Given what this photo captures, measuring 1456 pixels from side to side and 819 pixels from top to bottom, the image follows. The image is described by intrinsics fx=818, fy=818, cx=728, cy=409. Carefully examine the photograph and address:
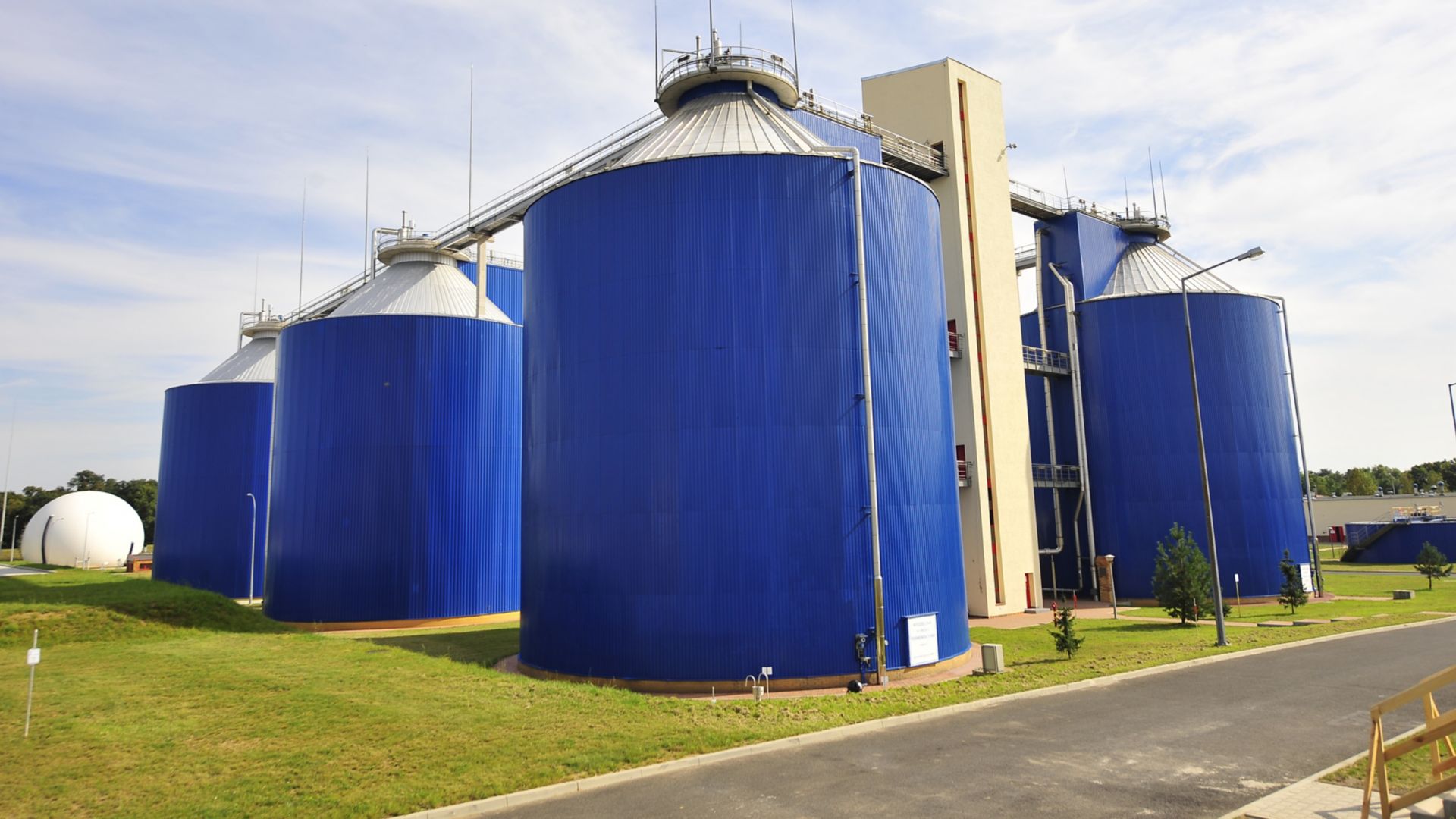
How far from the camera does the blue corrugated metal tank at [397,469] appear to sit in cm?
3484

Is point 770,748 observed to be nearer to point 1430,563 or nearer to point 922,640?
point 922,640

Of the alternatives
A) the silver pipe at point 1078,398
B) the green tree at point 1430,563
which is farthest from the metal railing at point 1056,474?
the green tree at point 1430,563

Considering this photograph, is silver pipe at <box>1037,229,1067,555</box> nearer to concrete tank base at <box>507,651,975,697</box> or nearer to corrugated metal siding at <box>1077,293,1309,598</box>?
corrugated metal siding at <box>1077,293,1309,598</box>

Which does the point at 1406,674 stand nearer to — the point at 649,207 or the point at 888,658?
the point at 888,658

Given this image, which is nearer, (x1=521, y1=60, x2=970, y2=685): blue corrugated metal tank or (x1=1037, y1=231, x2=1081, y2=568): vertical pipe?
(x1=521, y1=60, x2=970, y2=685): blue corrugated metal tank

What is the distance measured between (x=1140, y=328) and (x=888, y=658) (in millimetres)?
29190

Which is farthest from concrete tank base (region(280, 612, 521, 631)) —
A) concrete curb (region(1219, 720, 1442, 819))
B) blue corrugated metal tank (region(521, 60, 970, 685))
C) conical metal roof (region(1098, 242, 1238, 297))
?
conical metal roof (region(1098, 242, 1238, 297))

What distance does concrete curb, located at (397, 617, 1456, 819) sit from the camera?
37.6 ft

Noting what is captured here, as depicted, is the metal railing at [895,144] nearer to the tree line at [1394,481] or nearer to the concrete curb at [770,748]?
the concrete curb at [770,748]

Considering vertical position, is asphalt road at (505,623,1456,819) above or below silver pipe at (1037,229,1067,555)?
below

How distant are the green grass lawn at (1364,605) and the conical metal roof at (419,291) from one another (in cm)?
3365

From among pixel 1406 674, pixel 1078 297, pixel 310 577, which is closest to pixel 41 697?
pixel 310 577

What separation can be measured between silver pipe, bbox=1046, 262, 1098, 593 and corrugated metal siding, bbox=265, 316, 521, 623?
28.3m

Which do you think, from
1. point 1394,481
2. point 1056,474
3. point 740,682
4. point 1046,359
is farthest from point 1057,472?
point 1394,481
